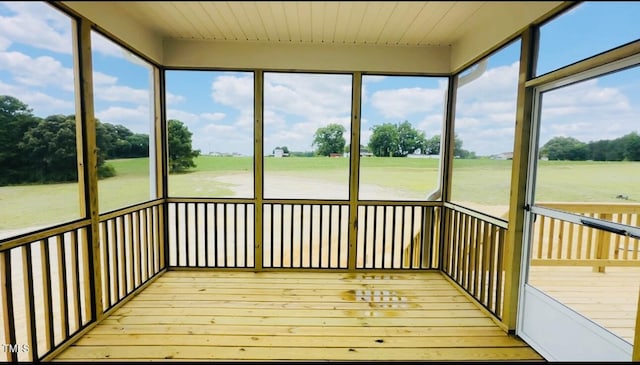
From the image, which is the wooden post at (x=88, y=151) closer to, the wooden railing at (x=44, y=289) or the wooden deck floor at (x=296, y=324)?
the wooden railing at (x=44, y=289)

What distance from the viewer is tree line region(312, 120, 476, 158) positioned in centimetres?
315

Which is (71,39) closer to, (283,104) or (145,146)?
(145,146)

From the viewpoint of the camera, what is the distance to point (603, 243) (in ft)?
5.48

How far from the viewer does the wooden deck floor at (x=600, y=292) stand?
60.4 inches

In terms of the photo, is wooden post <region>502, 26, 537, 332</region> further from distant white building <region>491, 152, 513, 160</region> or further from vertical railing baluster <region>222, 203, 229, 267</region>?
vertical railing baluster <region>222, 203, 229, 267</region>

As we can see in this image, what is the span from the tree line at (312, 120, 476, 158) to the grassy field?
11 centimetres

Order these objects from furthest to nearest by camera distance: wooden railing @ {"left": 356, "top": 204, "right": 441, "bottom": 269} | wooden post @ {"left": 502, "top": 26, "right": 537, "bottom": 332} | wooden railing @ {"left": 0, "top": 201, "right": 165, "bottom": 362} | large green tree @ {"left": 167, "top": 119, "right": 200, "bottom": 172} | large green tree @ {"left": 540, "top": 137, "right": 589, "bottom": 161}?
wooden railing @ {"left": 356, "top": 204, "right": 441, "bottom": 269} < large green tree @ {"left": 167, "top": 119, "right": 200, "bottom": 172} < wooden post @ {"left": 502, "top": 26, "right": 537, "bottom": 332} < large green tree @ {"left": 540, "top": 137, "right": 589, "bottom": 161} < wooden railing @ {"left": 0, "top": 201, "right": 165, "bottom": 362}

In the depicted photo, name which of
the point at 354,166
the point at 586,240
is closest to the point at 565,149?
the point at 586,240

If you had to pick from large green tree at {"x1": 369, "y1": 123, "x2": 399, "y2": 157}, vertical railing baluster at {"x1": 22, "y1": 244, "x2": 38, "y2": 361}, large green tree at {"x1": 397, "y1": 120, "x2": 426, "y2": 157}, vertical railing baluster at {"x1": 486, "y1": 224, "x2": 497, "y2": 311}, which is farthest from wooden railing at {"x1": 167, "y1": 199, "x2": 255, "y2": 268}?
vertical railing baluster at {"x1": 486, "y1": 224, "x2": 497, "y2": 311}

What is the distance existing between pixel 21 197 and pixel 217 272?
6.05 ft

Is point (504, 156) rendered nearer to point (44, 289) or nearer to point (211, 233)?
point (211, 233)

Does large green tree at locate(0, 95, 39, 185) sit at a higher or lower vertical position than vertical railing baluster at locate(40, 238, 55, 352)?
higher

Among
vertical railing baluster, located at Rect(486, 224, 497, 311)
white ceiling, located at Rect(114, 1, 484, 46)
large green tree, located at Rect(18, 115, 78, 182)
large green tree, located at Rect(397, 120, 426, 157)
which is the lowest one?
vertical railing baluster, located at Rect(486, 224, 497, 311)

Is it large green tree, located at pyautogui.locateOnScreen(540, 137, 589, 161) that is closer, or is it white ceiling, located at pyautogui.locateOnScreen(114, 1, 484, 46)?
white ceiling, located at pyautogui.locateOnScreen(114, 1, 484, 46)
